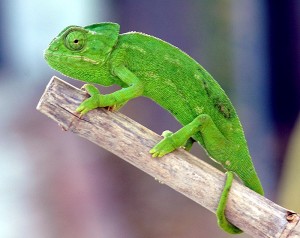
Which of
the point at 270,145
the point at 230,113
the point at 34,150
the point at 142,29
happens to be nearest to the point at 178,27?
the point at 142,29

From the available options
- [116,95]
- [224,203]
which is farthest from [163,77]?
[224,203]

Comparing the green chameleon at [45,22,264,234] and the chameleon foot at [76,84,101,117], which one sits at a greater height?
the green chameleon at [45,22,264,234]

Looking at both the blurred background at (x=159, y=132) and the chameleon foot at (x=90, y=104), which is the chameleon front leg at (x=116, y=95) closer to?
the chameleon foot at (x=90, y=104)

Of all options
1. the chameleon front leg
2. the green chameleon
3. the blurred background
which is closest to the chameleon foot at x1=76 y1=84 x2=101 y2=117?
the chameleon front leg

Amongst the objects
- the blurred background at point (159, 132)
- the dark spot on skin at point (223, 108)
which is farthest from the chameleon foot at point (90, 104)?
the blurred background at point (159, 132)

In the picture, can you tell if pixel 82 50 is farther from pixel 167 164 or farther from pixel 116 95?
pixel 167 164

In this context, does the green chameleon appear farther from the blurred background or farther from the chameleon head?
the blurred background
